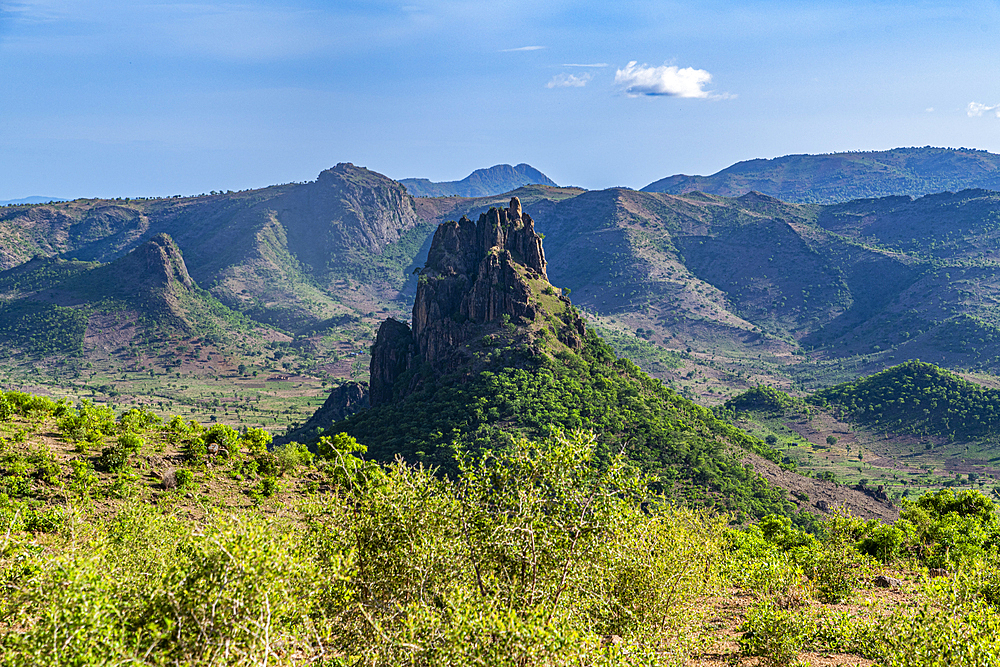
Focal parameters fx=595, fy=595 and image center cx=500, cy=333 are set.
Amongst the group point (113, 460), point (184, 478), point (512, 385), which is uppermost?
point (113, 460)

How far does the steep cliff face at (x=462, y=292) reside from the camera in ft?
334

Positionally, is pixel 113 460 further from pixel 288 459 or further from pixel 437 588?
pixel 437 588

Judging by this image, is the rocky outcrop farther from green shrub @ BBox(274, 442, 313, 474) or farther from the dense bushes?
the dense bushes

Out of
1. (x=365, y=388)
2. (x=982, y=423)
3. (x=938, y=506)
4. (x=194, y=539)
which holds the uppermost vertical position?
(x=194, y=539)

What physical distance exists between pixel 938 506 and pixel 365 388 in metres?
105

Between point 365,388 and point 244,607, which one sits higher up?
point 244,607

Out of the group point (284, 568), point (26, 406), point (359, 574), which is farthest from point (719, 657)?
point (26, 406)

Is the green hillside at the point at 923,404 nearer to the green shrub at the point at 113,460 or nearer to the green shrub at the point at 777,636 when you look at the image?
the green shrub at the point at 777,636

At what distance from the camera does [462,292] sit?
348ft

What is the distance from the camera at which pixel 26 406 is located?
189 feet

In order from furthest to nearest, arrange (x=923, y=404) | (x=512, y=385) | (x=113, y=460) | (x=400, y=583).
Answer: (x=923, y=404) < (x=512, y=385) < (x=113, y=460) < (x=400, y=583)

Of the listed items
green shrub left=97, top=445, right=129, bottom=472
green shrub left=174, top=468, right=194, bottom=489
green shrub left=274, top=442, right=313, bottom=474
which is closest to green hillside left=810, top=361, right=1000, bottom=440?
green shrub left=274, top=442, right=313, bottom=474

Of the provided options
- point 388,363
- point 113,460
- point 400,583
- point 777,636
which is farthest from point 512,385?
point 400,583

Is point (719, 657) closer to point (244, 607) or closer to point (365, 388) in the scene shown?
point (244, 607)
